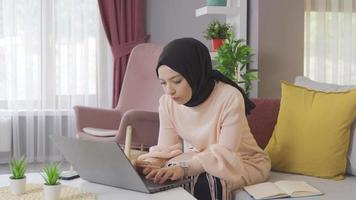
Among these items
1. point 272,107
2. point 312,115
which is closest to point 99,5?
point 272,107

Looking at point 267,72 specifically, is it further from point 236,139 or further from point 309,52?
point 236,139

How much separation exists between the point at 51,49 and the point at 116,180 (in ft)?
10.6

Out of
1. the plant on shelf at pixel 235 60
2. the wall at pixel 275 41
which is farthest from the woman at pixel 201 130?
the wall at pixel 275 41

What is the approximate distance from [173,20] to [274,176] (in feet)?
9.22

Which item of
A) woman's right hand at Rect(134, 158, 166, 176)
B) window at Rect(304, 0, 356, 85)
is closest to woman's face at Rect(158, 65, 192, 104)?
woman's right hand at Rect(134, 158, 166, 176)

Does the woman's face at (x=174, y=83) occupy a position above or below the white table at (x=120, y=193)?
above

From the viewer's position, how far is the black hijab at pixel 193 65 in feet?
6.11

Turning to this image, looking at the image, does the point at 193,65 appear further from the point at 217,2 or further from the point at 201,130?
the point at 217,2

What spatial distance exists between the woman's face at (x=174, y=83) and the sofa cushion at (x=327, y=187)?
0.45m

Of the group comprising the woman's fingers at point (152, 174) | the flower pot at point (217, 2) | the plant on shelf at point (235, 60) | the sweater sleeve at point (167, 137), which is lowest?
the woman's fingers at point (152, 174)

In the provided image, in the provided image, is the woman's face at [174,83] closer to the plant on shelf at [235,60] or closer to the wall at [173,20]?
the plant on shelf at [235,60]

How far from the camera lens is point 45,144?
470 cm

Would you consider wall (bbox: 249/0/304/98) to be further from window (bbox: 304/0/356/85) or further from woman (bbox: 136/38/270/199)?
woman (bbox: 136/38/270/199)

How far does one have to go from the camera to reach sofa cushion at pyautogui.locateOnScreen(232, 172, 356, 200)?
1.89m
